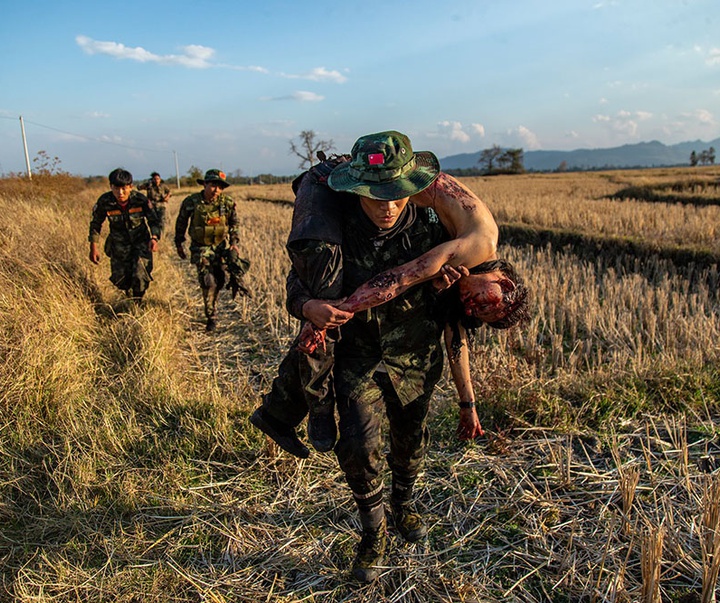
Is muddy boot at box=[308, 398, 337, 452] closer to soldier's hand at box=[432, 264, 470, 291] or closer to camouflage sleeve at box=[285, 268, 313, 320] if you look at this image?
camouflage sleeve at box=[285, 268, 313, 320]

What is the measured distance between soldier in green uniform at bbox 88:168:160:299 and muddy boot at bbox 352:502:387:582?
512cm

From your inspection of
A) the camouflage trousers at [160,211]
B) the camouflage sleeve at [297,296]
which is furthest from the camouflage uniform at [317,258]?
the camouflage trousers at [160,211]

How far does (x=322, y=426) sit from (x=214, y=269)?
4917 millimetres

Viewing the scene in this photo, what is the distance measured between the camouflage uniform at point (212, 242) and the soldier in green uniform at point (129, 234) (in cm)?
38

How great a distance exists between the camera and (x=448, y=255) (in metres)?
2.06

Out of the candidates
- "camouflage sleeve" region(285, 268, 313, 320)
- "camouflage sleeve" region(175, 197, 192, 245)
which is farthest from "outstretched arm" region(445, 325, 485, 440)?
"camouflage sleeve" region(175, 197, 192, 245)

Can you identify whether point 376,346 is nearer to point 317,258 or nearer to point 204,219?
point 317,258

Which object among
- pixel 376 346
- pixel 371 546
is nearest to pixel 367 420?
pixel 376 346

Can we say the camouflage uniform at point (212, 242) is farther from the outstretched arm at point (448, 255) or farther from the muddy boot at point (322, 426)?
the outstretched arm at point (448, 255)

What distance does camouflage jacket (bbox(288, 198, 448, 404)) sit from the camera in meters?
2.22

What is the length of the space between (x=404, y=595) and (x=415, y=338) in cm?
119

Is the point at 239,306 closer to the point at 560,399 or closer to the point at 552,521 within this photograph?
the point at 560,399

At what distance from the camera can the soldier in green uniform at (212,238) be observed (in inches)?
255

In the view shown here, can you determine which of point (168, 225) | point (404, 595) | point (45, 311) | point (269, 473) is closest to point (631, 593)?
point (404, 595)
